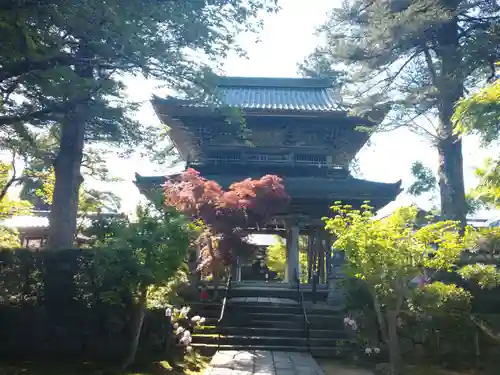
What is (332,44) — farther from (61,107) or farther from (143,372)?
(143,372)

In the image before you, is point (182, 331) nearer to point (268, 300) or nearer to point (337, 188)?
point (268, 300)

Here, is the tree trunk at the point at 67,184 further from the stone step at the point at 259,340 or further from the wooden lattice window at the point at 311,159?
the wooden lattice window at the point at 311,159

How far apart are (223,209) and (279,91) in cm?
1072

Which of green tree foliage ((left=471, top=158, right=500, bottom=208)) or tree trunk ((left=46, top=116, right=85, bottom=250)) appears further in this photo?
tree trunk ((left=46, top=116, right=85, bottom=250))

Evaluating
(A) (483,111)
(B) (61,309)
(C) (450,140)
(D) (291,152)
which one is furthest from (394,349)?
(D) (291,152)

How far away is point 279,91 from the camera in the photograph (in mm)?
19547

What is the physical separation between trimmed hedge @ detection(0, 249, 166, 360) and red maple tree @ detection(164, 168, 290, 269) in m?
2.85

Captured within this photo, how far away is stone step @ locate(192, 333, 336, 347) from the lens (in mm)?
9242

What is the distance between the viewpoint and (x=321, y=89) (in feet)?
63.7

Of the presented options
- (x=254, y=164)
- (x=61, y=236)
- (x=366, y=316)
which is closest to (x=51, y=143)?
(x=61, y=236)

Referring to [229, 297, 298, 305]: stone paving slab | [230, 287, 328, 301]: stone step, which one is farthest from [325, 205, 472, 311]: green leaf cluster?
[230, 287, 328, 301]: stone step

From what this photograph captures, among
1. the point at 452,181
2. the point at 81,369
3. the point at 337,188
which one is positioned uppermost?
the point at 452,181

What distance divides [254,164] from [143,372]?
8.88 metres

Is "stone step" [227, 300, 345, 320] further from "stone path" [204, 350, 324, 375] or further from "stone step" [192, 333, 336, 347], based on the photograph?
"stone path" [204, 350, 324, 375]
